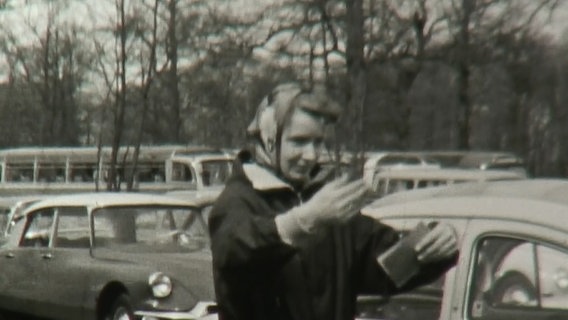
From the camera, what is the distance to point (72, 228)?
1340 cm

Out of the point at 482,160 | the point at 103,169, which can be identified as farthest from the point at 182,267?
the point at 103,169

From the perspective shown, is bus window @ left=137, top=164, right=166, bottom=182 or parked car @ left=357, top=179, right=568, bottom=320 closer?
parked car @ left=357, top=179, right=568, bottom=320

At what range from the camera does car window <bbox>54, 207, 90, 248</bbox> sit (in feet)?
42.9

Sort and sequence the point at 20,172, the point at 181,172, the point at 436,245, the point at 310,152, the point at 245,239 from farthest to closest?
the point at 20,172 → the point at 181,172 → the point at 436,245 → the point at 310,152 → the point at 245,239

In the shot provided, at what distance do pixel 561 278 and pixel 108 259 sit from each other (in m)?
8.13

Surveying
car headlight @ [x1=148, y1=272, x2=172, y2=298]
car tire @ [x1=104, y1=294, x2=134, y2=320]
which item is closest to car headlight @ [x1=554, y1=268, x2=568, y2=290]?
car headlight @ [x1=148, y1=272, x2=172, y2=298]

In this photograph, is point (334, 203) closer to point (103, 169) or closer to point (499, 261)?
point (499, 261)

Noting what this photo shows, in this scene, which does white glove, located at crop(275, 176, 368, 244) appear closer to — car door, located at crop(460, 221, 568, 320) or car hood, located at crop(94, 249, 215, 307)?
car door, located at crop(460, 221, 568, 320)

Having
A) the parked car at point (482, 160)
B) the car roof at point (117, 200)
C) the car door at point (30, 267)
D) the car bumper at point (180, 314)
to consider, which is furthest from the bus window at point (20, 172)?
the car bumper at point (180, 314)

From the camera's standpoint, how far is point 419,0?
37406mm

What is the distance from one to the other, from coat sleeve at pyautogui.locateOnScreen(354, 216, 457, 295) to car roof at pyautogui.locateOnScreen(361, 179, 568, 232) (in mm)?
1706

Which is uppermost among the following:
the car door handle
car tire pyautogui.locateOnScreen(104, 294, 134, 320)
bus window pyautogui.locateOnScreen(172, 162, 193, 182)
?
the car door handle

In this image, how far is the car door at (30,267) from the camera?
13.5m

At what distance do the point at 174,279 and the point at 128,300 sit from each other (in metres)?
0.58
